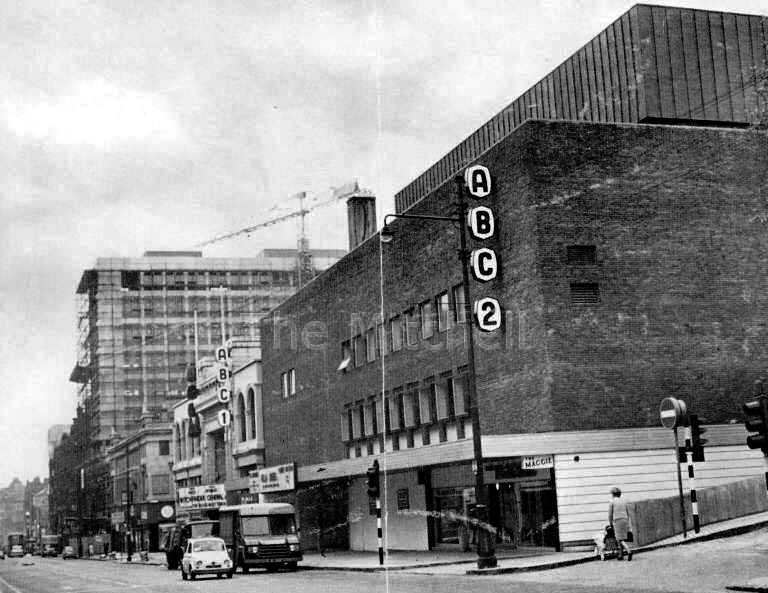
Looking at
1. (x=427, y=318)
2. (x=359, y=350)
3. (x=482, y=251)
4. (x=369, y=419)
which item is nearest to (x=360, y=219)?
(x=359, y=350)

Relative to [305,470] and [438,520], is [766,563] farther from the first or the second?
[305,470]

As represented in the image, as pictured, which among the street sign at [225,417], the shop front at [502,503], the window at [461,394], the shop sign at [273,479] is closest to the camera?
the shop front at [502,503]

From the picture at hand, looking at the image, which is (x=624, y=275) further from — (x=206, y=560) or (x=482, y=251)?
(x=206, y=560)

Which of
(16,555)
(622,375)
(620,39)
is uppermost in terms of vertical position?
(620,39)

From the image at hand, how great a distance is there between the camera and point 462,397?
1617 inches

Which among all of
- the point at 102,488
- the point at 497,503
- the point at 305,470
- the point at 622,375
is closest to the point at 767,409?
the point at 622,375

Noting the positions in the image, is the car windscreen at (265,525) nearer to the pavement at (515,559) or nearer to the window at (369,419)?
the pavement at (515,559)

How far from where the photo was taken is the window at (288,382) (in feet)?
203

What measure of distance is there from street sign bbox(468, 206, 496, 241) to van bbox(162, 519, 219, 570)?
61.6ft

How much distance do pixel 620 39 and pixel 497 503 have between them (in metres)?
16.7

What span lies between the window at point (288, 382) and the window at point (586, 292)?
2856 centimetres

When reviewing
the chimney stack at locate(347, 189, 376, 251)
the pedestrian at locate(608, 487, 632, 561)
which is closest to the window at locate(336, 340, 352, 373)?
the chimney stack at locate(347, 189, 376, 251)

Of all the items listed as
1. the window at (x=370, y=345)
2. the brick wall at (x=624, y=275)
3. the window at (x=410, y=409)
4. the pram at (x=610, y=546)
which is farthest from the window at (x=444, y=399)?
the pram at (x=610, y=546)

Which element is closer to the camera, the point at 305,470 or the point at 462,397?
Result: the point at 462,397
